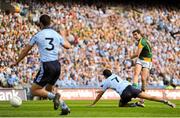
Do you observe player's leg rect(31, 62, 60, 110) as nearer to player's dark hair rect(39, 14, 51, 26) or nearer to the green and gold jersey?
player's dark hair rect(39, 14, 51, 26)

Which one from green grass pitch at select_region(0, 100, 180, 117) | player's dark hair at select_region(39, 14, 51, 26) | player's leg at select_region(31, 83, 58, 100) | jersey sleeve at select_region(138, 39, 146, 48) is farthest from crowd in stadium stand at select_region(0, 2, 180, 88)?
player's dark hair at select_region(39, 14, 51, 26)

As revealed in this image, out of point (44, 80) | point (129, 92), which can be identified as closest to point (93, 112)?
point (44, 80)

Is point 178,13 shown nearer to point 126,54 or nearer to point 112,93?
point 126,54

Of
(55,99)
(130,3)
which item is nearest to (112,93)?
(130,3)

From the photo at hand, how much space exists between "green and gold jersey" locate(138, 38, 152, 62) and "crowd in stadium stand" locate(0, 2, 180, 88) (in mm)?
12962

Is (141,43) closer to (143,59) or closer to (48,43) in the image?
(143,59)

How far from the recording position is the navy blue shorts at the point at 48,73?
14.7 metres

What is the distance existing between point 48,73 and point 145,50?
749cm

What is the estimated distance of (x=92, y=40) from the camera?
1652 inches

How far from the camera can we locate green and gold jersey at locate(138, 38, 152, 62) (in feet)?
69.8

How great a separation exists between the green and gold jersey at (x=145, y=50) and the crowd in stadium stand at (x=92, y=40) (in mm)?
12962

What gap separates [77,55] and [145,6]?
12.4m

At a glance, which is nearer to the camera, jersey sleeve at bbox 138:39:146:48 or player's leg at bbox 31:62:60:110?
player's leg at bbox 31:62:60:110

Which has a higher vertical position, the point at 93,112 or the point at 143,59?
the point at 143,59
